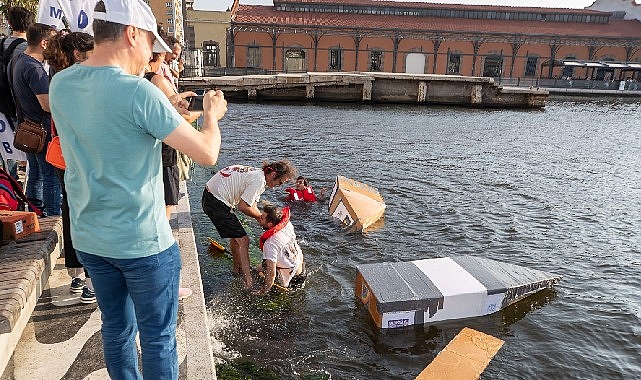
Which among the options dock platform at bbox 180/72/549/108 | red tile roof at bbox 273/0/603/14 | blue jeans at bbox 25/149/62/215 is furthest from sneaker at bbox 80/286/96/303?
red tile roof at bbox 273/0/603/14

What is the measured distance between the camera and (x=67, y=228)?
11.7 feet

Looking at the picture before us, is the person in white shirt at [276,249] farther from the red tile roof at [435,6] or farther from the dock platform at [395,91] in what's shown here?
the red tile roof at [435,6]

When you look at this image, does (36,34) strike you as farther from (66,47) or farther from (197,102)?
(197,102)

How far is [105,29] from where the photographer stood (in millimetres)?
2049

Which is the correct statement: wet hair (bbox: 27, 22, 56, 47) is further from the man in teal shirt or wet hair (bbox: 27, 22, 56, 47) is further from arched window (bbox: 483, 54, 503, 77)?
arched window (bbox: 483, 54, 503, 77)

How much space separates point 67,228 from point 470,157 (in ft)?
43.9

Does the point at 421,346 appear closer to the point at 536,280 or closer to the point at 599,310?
the point at 536,280

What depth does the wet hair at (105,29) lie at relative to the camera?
2.04m

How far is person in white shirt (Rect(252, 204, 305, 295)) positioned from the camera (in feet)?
17.8

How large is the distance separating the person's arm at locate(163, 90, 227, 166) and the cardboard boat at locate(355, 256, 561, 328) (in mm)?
3222

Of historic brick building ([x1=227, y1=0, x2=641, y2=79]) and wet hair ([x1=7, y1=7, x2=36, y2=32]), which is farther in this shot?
historic brick building ([x1=227, y1=0, x2=641, y2=79])

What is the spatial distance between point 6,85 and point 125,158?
11.2 feet

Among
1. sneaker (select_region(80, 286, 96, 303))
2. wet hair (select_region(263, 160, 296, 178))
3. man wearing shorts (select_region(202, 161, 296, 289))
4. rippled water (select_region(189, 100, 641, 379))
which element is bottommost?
rippled water (select_region(189, 100, 641, 379))

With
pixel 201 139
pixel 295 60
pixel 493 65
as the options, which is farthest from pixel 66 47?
pixel 493 65
